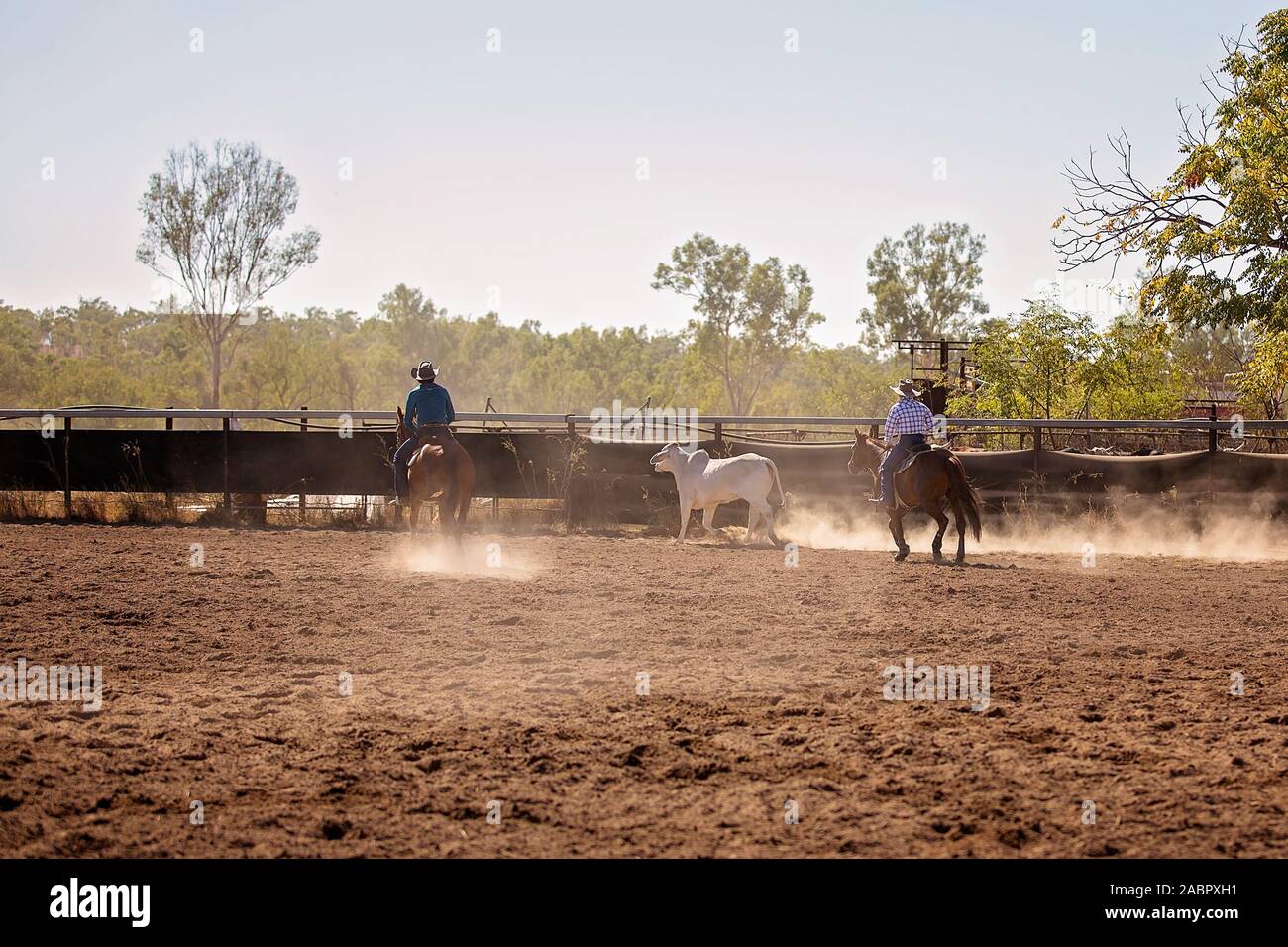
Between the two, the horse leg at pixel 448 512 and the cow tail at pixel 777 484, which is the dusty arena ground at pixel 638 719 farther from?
the cow tail at pixel 777 484

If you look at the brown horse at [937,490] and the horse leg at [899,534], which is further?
the horse leg at [899,534]

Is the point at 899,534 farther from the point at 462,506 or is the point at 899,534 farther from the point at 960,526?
the point at 462,506

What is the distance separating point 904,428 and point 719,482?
9.07ft

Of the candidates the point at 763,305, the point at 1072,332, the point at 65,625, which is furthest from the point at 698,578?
the point at 763,305

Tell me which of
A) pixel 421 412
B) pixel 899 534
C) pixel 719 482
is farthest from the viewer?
pixel 719 482

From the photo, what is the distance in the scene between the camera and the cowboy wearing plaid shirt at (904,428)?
1318 centimetres

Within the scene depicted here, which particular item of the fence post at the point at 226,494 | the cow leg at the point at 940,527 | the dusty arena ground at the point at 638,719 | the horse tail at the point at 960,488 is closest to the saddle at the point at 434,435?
the dusty arena ground at the point at 638,719

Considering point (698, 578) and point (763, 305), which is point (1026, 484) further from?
point (763, 305)

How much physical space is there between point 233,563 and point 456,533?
2507 mm

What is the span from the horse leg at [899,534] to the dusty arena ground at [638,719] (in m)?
1.67

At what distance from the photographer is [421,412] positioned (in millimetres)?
13891

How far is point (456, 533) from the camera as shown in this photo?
13.4 m

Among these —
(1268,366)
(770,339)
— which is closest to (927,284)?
(770,339)

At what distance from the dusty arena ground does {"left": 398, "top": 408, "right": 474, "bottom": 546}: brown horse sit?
6.71 ft
